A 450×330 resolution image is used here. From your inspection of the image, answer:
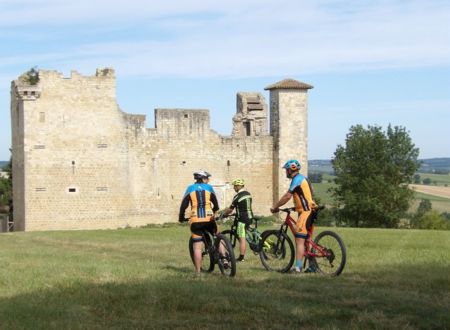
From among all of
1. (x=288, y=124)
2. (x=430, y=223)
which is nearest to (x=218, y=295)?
(x=288, y=124)

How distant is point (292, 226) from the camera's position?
14.4 meters

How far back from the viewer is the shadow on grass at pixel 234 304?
10109 mm

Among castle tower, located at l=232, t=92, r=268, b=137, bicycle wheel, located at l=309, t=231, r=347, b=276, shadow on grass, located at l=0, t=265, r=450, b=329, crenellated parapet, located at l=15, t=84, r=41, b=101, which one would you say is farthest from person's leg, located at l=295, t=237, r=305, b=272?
castle tower, located at l=232, t=92, r=268, b=137

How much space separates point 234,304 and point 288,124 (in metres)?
32.0

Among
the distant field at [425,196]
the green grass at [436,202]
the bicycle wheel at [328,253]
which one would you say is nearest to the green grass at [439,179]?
the distant field at [425,196]

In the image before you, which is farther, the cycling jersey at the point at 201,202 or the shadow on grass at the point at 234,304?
the cycling jersey at the point at 201,202

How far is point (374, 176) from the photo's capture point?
53.4m

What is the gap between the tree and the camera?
52.5 metres

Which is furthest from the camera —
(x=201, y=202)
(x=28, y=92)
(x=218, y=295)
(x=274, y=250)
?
(x=28, y=92)

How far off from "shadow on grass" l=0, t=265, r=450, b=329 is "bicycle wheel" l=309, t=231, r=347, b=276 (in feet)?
1.83

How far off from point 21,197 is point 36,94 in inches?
193

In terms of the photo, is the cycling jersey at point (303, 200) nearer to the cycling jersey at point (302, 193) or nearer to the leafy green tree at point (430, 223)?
the cycling jersey at point (302, 193)

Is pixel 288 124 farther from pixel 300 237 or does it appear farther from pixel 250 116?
pixel 300 237

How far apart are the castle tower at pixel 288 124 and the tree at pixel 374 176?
35.4 feet
